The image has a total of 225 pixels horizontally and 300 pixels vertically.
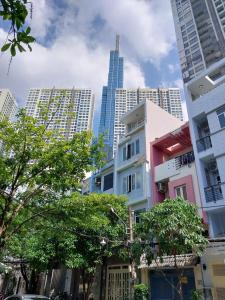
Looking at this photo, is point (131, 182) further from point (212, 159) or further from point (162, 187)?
point (212, 159)

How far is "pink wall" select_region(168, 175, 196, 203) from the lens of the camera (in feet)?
52.4

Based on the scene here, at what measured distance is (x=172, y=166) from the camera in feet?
59.5

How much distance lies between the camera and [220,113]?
15414 mm

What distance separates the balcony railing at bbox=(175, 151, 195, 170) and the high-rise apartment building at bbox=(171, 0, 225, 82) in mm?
58485

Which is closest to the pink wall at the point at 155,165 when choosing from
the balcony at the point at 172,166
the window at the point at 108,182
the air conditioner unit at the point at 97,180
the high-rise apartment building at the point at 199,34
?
the balcony at the point at 172,166

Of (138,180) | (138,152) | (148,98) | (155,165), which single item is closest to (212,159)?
(155,165)

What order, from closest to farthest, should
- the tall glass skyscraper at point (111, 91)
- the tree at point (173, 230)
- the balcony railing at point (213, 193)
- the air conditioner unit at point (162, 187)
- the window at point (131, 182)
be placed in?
1. the tree at point (173, 230)
2. the balcony railing at point (213, 193)
3. the air conditioner unit at point (162, 187)
4. the window at point (131, 182)
5. the tall glass skyscraper at point (111, 91)

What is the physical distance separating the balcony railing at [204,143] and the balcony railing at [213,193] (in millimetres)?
2448

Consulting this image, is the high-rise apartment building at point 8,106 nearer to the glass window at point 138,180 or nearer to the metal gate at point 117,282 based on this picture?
the glass window at point 138,180

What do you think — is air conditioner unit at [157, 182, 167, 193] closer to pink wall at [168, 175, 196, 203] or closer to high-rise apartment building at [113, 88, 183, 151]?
pink wall at [168, 175, 196, 203]

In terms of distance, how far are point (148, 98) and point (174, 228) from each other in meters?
45.9

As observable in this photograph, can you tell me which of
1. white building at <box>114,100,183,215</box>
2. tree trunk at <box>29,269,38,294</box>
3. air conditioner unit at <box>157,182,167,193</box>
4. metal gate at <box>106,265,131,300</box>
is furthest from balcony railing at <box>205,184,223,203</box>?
tree trunk at <box>29,269,38,294</box>

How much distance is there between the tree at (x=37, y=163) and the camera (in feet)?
29.5

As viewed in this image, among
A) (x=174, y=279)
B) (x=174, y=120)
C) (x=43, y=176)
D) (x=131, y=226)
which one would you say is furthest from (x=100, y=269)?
(x=174, y=120)
